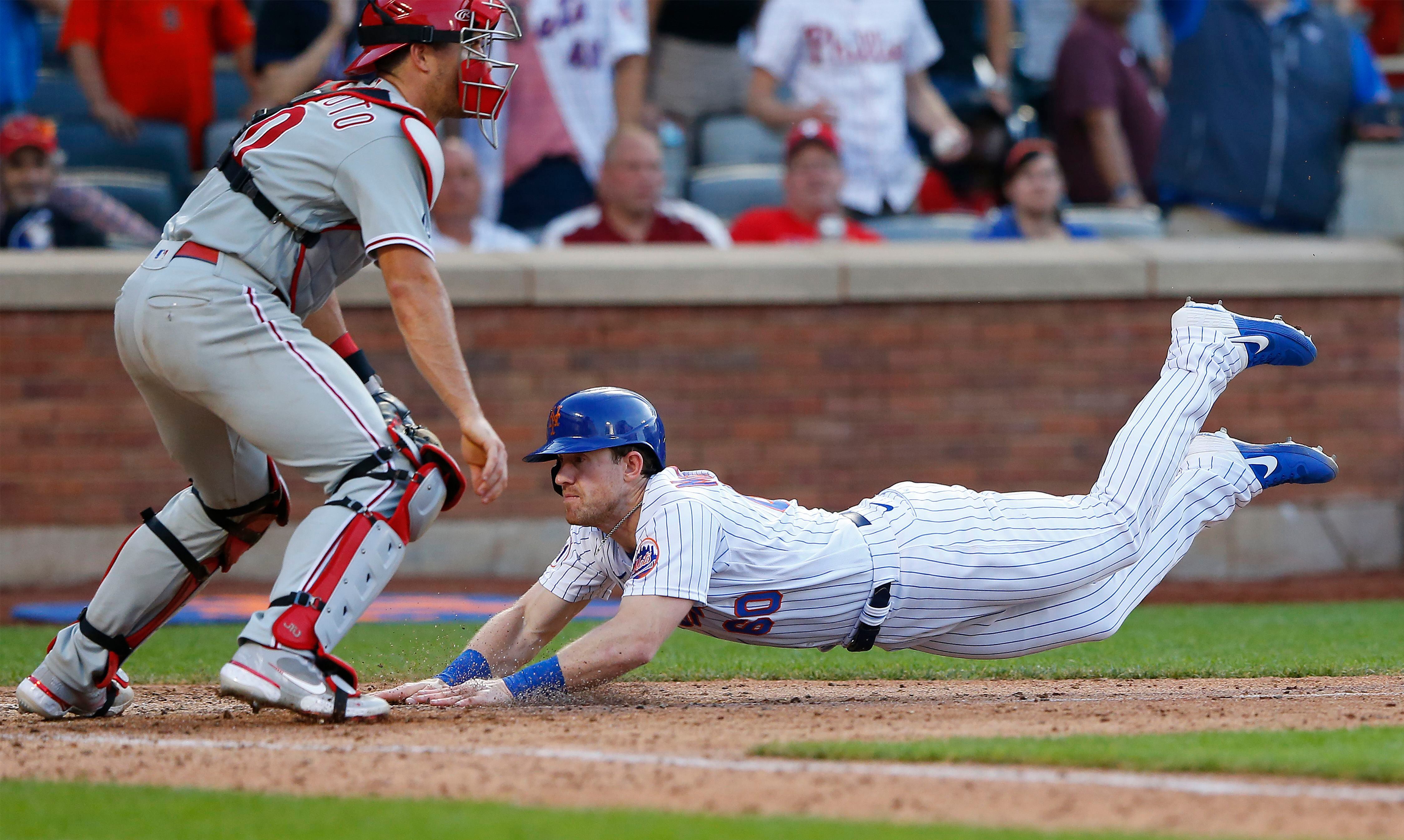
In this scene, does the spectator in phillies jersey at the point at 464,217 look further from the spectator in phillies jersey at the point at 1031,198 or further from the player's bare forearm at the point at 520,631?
the player's bare forearm at the point at 520,631

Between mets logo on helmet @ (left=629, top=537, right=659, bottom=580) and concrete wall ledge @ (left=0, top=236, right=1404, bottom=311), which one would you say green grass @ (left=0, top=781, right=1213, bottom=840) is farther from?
concrete wall ledge @ (left=0, top=236, right=1404, bottom=311)

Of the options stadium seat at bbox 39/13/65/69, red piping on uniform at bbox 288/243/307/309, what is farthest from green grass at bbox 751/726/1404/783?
stadium seat at bbox 39/13/65/69

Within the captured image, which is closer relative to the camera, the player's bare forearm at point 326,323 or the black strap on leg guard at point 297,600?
the black strap on leg guard at point 297,600

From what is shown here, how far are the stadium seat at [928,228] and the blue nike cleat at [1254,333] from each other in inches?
194

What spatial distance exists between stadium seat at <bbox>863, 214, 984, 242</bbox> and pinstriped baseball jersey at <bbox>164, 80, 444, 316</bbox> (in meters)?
6.44

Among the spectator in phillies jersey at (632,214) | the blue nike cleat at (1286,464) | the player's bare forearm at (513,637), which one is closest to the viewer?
the player's bare forearm at (513,637)

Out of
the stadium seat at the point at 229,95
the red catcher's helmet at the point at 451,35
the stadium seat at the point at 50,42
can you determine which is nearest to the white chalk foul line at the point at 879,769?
the red catcher's helmet at the point at 451,35

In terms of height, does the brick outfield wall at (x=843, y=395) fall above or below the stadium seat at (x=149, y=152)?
below

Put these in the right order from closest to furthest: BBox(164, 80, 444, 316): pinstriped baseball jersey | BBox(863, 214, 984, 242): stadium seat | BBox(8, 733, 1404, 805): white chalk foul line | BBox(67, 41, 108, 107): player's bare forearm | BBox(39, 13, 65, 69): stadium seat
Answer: BBox(8, 733, 1404, 805): white chalk foul line < BBox(164, 80, 444, 316): pinstriped baseball jersey < BBox(67, 41, 108, 107): player's bare forearm < BBox(863, 214, 984, 242): stadium seat < BBox(39, 13, 65, 69): stadium seat

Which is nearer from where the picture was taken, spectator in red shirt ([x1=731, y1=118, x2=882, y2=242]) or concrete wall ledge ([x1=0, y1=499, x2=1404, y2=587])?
concrete wall ledge ([x1=0, y1=499, x2=1404, y2=587])

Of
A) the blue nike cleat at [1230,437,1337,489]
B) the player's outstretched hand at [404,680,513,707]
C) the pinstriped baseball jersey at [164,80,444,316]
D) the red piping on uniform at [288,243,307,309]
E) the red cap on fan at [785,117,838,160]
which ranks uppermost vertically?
the pinstriped baseball jersey at [164,80,444,316]

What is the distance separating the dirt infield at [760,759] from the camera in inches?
129

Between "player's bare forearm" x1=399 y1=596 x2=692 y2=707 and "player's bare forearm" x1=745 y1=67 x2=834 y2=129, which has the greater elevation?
"player's bare forearm" x1=745 y1=67 x2=834 y2=129

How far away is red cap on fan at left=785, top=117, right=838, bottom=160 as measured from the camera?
9.81 metres
